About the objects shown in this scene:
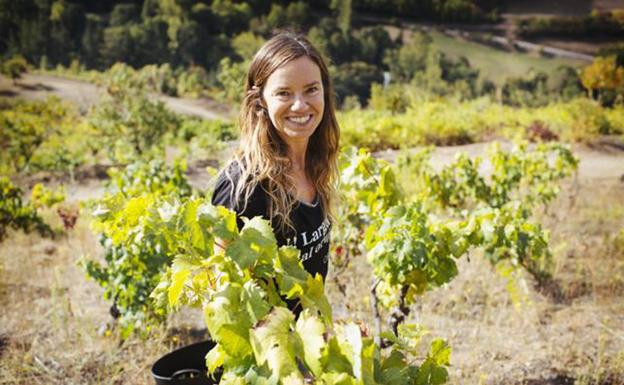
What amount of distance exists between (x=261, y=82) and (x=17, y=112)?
325 inches

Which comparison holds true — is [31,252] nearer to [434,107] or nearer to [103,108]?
[103,108]

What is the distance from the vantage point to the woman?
1.61 m

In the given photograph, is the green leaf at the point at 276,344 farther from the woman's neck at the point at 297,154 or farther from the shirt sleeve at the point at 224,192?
the woman's neck at the point at 297,154

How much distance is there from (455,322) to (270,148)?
2.23 m

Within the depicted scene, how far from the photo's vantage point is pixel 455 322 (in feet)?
11.5

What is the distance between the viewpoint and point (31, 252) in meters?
4.65

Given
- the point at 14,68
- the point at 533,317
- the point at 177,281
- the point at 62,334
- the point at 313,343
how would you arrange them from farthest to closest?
1. the point at 14,68
2. the point at 533,317
3. the point at 62,334
4. the point at 177,281
5. the point at 313,343

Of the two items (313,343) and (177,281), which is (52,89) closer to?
(177,281)

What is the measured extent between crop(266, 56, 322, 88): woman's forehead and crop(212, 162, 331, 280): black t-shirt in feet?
0.94

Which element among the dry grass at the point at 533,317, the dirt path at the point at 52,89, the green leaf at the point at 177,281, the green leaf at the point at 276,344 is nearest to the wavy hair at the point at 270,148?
the green leaf at the point at 177,281

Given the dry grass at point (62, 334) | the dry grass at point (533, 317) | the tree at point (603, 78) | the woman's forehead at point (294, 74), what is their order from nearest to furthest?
the woman's forehead at point (294, 74), the dry grass at point (62, 334), the dry grass at point (533, 317), the tree at point (603, 78)

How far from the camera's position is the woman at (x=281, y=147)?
161 cm

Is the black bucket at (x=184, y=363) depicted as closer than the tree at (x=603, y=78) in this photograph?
Yes

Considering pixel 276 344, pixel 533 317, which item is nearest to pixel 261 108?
pixel 276 344
